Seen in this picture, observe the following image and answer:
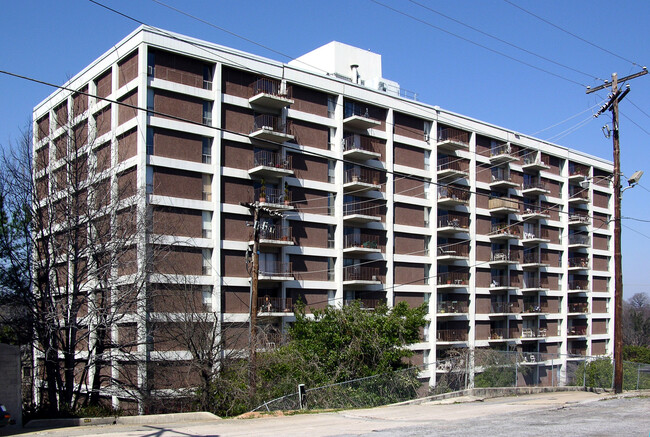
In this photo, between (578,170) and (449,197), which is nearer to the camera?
(449,197)

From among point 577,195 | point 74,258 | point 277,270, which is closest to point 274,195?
point 277,270

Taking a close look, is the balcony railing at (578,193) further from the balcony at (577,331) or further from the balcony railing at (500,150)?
the balcony at (577,331)

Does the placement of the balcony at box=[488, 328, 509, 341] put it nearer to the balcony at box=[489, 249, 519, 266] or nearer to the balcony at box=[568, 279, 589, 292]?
the balcony at box=[489, 249, 519, 266]

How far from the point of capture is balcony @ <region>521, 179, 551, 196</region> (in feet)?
191

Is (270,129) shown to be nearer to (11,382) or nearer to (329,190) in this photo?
(329,190)

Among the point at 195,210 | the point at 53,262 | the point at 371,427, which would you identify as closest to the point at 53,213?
the point at 53,262

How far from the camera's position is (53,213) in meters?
27.0

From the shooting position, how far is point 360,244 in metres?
44.5

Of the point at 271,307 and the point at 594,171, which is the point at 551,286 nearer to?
the point at 594,171

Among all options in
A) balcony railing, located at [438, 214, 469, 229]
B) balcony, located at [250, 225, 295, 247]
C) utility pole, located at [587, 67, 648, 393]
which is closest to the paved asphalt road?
utility pole, located at [587, 67, 648, 393]

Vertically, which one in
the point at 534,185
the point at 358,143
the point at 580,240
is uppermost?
the point at 358,143

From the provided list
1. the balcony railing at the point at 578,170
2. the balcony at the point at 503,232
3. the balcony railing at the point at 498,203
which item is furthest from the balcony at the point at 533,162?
the balcony at the point at 503,232

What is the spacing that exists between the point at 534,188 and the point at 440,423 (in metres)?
44.3

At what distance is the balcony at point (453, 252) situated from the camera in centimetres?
5000
